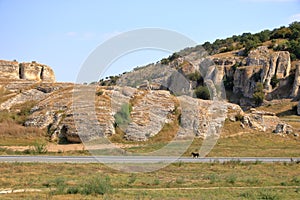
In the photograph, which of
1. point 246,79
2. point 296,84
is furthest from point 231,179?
point 246,79

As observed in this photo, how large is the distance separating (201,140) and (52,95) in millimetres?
18081

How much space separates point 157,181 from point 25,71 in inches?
1974

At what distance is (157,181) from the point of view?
24203mm

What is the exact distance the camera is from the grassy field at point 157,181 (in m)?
20.6

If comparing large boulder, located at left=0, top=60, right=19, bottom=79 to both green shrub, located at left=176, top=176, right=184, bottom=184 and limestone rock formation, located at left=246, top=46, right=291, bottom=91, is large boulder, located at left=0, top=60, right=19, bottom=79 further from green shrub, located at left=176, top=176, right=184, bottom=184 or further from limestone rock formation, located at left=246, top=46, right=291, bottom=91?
limestone rock formation, located at left=246, top=46, right=291, bottom=91

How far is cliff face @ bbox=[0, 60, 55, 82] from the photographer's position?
223 feet

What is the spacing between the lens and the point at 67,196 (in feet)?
65.2

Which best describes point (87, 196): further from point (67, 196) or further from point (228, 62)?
point (228, 62)

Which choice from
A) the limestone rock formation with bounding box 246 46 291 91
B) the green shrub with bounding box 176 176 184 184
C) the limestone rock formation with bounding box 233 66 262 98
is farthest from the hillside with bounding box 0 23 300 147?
the green shrub with bounding box 176 176 184 184

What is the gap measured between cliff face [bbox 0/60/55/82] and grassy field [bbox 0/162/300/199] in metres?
41.7

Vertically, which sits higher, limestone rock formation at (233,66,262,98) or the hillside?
limestone rock formation at (233,66,262,98)

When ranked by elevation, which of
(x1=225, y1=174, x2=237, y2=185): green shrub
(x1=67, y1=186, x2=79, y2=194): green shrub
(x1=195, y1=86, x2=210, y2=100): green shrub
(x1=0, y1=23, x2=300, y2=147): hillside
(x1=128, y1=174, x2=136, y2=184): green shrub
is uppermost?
(x1=195, y1=86, x2=210, y2=100): green shrub

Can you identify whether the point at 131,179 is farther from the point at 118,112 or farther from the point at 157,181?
the point at 118,112

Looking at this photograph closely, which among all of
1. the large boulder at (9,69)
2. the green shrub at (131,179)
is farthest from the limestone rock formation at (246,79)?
the green shrub at (131,179)
